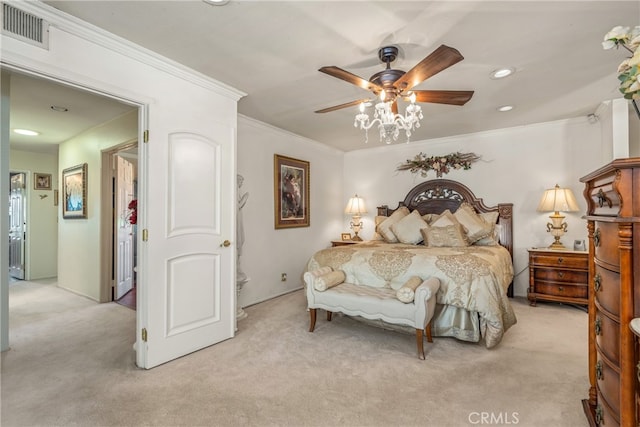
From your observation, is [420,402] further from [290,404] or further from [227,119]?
[227,119]

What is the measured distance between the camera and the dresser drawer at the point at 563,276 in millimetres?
3611

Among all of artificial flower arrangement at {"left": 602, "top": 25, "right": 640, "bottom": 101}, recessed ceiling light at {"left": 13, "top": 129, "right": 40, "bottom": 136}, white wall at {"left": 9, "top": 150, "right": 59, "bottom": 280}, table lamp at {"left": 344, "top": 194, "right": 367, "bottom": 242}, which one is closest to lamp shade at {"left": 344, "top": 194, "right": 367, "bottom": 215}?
table lamp at {"left": 344, "top": 194, "right": 367, "bottom": 242}

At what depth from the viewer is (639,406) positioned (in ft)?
3.46

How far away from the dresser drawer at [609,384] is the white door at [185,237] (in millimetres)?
2661

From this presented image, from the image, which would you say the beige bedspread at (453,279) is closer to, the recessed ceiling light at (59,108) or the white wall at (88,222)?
the white wall at (88,222)

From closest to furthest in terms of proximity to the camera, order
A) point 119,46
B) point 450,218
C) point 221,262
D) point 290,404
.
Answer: point 290,404 < point 119,46 < point 221,262 < point 450,218

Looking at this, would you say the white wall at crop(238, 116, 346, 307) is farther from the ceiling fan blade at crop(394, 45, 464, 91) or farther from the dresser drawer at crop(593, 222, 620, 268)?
the dresser drawer at crop(593, 222, 620, 268)

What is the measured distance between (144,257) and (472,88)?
3372 millimetres

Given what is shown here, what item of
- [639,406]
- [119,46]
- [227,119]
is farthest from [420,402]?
[119,46]

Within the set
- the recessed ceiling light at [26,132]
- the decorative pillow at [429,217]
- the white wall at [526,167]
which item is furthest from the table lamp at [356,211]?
the recessed ceiling light at [26,132]

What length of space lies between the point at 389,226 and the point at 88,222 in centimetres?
440

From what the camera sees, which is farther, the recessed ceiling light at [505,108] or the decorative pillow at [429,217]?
the decorative pillow at [429,217]

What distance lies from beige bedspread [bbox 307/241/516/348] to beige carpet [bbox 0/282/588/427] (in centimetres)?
20

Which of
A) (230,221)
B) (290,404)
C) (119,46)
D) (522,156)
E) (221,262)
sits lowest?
(290,404)
